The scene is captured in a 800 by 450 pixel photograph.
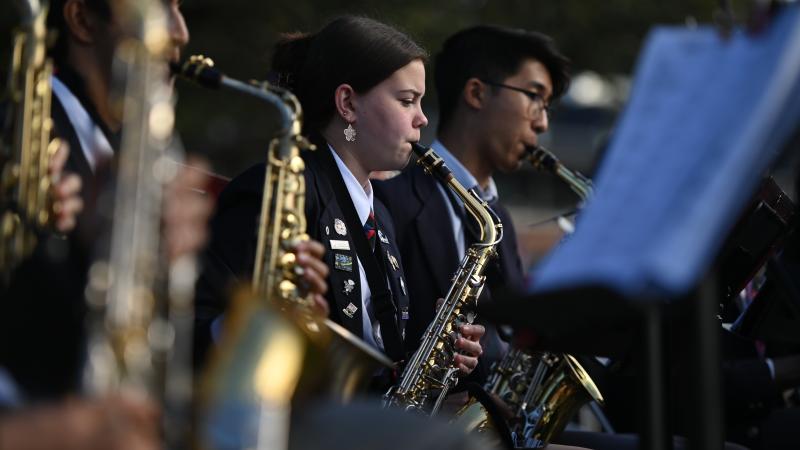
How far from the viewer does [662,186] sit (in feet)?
6.44

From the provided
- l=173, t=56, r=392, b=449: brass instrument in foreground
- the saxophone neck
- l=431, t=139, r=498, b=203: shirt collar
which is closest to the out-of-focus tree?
l=431, t=139, r=498, b=203: shirt collar

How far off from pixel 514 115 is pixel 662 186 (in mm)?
3501

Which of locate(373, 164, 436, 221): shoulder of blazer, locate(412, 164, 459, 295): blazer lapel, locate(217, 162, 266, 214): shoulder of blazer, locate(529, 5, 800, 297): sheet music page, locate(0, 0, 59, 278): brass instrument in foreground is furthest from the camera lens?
locate(373, 164, 436, 221): shoulder of blazer

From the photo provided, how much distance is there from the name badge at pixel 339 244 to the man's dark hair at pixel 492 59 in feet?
6.37

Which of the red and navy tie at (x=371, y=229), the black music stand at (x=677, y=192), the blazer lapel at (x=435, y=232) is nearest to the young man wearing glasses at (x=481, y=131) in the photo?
the blazer lapel at (x=435, y=232)

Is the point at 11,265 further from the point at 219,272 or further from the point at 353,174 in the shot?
the point at 353,174

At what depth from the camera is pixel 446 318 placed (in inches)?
167

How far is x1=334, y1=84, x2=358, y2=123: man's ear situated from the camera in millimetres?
4020

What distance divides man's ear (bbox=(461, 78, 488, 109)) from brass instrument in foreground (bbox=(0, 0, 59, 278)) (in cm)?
300

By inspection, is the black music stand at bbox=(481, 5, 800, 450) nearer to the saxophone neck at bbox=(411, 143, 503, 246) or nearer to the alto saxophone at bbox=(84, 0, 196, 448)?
the alto saxophone at bbox=(84, 0, 196, 448)

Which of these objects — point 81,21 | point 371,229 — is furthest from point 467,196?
point 81,21

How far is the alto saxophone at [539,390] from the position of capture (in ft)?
14.9

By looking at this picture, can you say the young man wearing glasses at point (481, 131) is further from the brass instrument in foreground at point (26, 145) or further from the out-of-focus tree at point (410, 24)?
the out-of-focus tree at point (410, 24)

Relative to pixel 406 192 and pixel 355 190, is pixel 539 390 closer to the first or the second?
pixel 406 192
